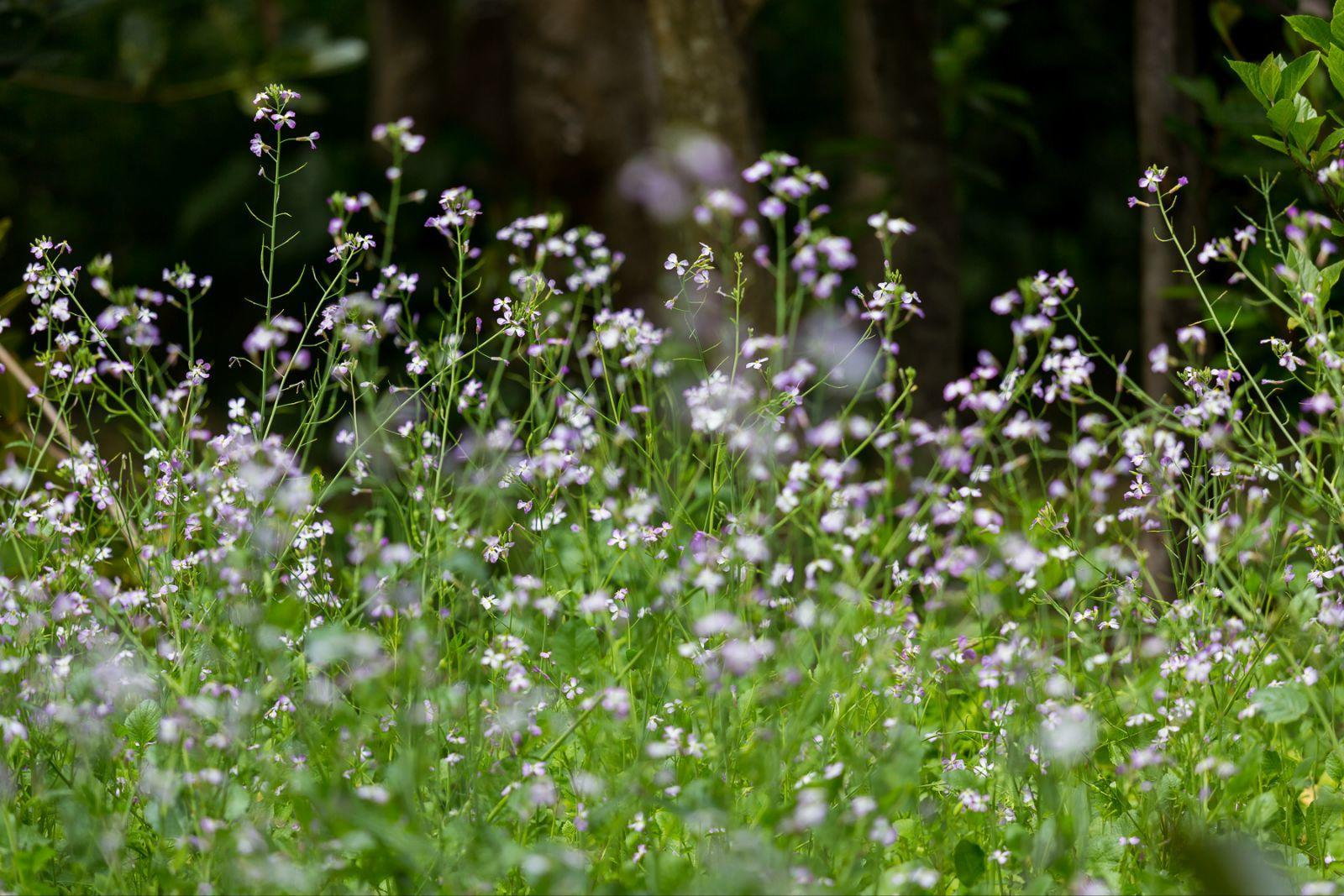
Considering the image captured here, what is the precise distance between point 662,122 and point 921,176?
2.66 ft

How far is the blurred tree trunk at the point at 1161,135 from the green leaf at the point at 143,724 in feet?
8.19

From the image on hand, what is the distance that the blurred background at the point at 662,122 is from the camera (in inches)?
141

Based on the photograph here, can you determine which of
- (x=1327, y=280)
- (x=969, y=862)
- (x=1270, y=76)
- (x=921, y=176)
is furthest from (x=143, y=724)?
(x=921, y=176)

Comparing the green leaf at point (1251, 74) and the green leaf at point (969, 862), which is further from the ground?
the green leaf at point (1251, 74)

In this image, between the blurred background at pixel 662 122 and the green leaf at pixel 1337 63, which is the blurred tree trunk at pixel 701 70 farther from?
the green leaf at pixel 1337 63

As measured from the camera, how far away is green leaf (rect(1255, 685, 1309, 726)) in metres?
1.88

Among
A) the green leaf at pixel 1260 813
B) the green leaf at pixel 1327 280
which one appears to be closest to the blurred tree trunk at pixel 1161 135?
the green leaf at pixel 1327 280

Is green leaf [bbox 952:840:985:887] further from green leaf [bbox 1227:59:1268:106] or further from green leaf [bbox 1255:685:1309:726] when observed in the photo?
green leaf [bbox 1227:59:1268:106]

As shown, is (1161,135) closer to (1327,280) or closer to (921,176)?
(921,176)

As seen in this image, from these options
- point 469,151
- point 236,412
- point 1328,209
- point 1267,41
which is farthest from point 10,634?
point 469,151

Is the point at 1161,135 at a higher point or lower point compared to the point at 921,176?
higher

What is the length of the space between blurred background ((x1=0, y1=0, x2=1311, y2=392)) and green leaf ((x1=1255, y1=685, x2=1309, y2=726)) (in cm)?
146

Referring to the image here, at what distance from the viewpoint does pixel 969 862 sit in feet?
6.32

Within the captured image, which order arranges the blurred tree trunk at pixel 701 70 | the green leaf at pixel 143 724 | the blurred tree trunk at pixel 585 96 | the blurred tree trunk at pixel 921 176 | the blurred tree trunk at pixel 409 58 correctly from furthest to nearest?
the blurred tree trunk at pixel 409 58 → the blurred tree trunk at pixel 585 96 → the blurred tree trunk at pixel 921 176 → the blurred tree trunk at pixel 701 70 → the green leaf at pixel 143 724
